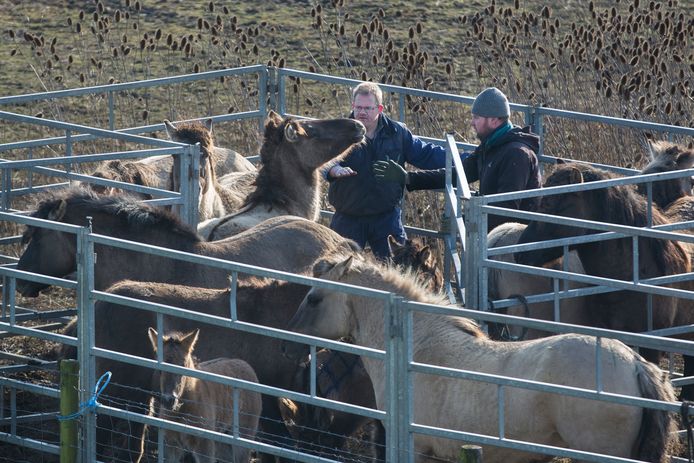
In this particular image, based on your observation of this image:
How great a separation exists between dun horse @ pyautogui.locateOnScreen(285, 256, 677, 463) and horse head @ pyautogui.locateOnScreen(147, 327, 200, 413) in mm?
552

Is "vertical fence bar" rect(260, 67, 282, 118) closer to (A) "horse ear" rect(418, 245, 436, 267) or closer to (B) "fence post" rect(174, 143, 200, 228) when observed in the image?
(B) "fence post" rect(174, 143, 200, 228)

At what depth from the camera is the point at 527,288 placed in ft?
27.9

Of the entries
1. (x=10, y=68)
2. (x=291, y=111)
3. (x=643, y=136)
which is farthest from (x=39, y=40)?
(x=643, y=136)

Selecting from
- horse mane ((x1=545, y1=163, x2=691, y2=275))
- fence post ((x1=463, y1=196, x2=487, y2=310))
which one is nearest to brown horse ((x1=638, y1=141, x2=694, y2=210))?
horse mane ((x1=545, y1=163, x2=691, y2=275))

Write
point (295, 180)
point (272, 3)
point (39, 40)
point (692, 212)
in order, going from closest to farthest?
1. point (692, 212)
2. point (295, 180)
3. point (39, 40)
4. point (272, 3)

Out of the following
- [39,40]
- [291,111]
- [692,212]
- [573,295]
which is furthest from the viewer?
[291,111]

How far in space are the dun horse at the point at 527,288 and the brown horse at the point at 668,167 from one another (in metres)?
1.54

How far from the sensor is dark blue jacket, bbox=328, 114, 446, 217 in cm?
966

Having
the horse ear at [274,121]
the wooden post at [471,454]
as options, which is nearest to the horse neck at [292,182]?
the horse ear at [274,121]

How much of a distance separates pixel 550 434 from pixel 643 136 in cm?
657

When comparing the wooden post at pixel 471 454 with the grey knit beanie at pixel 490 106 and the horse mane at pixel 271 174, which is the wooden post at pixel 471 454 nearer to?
the grey knit beanie at pixel 490 106

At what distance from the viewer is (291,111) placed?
15.7 meters

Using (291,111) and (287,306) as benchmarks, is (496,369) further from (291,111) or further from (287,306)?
(291,111)

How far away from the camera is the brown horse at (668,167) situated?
32.3 ft
